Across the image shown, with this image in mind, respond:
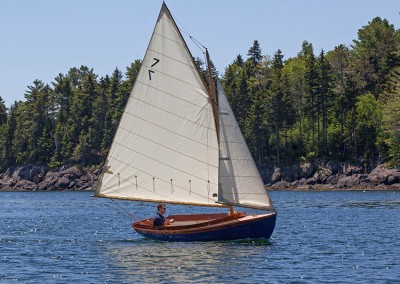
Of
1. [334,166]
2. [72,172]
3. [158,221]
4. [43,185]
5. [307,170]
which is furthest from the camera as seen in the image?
[72,172]

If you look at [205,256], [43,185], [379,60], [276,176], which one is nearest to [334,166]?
[276,176]

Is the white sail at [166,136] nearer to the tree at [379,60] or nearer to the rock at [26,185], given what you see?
the tree at [379,60]

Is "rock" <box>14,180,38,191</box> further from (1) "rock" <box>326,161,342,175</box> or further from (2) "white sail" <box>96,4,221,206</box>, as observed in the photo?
(2) "white sail" <box>96,4,221,206</box>

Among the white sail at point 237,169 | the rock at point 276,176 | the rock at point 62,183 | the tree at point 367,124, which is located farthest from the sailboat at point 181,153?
the rock at point 62,183

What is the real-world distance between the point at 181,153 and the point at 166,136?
1.37 m

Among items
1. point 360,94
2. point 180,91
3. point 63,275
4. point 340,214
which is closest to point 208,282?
point 63,275

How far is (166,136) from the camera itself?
51.2 m

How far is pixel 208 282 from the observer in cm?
3759

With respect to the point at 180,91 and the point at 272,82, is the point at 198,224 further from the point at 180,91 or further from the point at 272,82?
the point at 272,82

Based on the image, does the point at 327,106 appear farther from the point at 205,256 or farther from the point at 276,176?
the point at 205,256

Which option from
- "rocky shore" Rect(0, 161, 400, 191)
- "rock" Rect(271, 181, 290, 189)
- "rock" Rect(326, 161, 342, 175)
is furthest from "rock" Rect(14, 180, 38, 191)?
"rock" Rect(326, 161, 342, 175)

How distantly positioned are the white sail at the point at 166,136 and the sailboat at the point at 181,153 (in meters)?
0.06

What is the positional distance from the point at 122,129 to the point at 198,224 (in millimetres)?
7425

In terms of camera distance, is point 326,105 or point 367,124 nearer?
point 367,124
